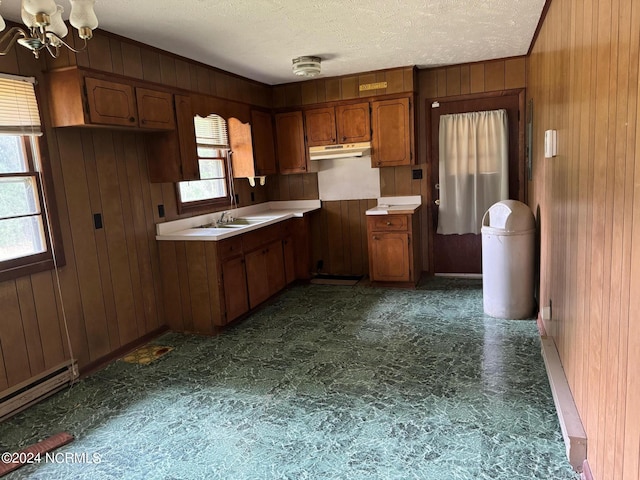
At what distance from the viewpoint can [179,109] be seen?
149 inches

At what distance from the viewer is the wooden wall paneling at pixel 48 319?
291cm

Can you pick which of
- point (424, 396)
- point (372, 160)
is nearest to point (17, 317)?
point (424, 396)

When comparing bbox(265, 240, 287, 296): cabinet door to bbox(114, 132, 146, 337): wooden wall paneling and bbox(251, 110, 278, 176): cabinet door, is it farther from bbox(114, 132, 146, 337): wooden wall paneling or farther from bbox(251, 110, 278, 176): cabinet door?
bbox(114, 132, 146, 337): wooden wall paneling

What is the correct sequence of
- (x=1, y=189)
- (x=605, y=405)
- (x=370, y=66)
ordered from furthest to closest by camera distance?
(x=370, y=66) → (x=1, y=189) → (x=605, y=405)

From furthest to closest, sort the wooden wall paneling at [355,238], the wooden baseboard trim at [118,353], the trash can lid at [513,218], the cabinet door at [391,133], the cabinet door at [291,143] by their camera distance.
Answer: the wooden wall paneling at [355,238] → the cabinet door at [291,143] → the cabinet door at [391,133] → the trash can lid at [513,218] → the wooden baseboard trim at [118,353]

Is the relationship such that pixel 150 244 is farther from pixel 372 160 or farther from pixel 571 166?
pixel 571 166

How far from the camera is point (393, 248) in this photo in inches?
194

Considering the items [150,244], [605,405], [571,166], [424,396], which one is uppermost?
[571,166]

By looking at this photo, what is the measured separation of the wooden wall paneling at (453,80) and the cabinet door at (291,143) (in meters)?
1.75

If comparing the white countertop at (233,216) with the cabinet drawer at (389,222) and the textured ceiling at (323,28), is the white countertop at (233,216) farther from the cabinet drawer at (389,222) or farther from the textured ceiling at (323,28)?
the textured ceiling at (323,28)

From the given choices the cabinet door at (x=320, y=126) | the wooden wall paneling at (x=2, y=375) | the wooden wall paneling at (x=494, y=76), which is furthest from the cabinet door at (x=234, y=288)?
the wooden wall paneling at (x=494, y=76)

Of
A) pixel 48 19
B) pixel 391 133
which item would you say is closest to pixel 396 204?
pixel 391 133

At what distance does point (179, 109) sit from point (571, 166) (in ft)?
9.85

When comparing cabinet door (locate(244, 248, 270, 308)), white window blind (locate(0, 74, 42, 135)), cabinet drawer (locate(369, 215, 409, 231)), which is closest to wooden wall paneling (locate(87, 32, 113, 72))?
white window blind (locate(0, 74, 42, 135))
